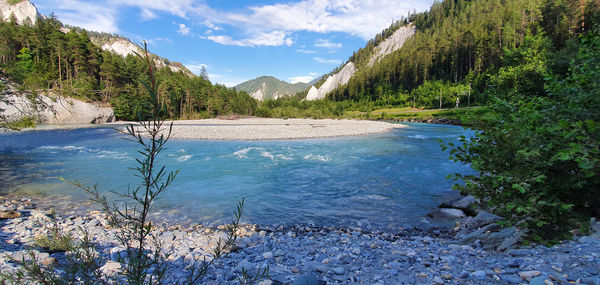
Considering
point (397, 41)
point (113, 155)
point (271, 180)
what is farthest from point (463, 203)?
point (397, 41)

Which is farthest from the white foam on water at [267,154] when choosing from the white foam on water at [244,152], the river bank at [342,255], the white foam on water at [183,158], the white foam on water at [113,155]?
the river bank at [342,255]

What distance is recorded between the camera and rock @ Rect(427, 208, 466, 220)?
28.8 ft

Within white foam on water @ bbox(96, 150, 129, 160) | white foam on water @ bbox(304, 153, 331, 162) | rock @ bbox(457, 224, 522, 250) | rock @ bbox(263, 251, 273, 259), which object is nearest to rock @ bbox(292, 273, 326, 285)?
rock @ bbox(263, 251, 273, 259)

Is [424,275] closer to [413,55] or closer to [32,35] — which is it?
[32,35]

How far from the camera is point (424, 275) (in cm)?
410

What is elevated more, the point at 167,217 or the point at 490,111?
the point at 490,111

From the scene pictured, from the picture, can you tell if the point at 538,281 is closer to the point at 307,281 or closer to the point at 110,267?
the point at 307,281

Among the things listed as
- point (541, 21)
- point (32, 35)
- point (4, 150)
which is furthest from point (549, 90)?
point (541, 21)

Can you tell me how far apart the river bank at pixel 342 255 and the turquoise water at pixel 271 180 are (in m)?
1.36

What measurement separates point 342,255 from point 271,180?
897cm

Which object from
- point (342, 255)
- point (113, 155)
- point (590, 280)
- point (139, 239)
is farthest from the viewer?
point (113, 155)

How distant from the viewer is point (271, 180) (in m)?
14.1

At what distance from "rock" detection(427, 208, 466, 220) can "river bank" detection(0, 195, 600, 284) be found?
4.08ft

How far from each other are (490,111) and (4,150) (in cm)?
3322
